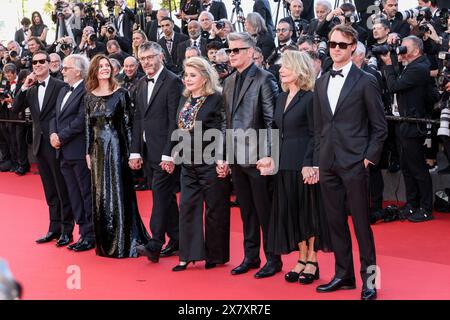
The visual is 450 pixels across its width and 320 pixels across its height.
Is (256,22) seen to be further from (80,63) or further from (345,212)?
(345,212)

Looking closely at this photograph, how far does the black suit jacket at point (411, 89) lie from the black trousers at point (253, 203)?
2.31 m

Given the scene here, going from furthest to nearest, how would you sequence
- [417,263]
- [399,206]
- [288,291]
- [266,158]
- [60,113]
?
1. [399,206]
2. [60,113]
3. [417,263]
4. [266,158]
5. [288,291]

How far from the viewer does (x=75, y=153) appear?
6.45 metres

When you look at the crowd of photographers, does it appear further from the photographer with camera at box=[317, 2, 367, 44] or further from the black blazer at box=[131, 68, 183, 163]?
the black blazer at box=[131, 68, 183, 163]

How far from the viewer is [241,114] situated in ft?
17.4

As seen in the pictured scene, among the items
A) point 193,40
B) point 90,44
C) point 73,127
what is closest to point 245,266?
point 73,127

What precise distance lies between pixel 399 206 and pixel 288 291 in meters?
3.16

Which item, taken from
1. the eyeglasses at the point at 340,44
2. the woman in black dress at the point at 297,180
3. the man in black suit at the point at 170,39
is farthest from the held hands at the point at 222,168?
the man in black suit at the point at 170,39

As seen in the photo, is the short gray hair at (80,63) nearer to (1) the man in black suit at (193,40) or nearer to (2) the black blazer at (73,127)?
(2) the black blazer at (73,127)

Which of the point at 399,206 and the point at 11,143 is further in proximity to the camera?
the point at 11,143

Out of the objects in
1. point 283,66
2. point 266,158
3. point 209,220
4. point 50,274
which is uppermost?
point 283,66
